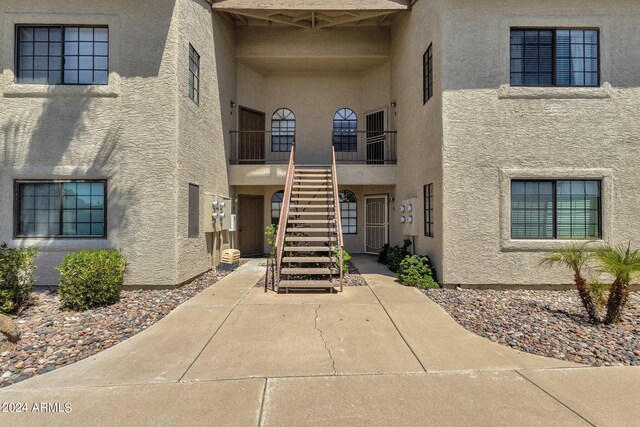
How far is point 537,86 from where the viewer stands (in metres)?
7.56

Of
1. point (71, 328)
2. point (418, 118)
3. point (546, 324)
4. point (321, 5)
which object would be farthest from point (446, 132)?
point (71, 328)

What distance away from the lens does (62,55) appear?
297 inches

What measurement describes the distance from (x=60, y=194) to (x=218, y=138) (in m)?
4.41

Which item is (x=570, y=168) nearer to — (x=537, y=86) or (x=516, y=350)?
(x=537, y=86)

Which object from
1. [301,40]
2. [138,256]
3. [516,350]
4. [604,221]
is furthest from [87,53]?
[604,221]

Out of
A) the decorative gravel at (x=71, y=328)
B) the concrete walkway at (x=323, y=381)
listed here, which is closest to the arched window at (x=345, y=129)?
the decorative gravel at (x=71, y=328)

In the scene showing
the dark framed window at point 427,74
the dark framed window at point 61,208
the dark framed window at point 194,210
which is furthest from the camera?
the dark framed window at point 427,74

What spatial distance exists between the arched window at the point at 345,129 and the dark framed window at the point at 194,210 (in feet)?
21.9

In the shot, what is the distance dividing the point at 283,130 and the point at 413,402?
11821 mm

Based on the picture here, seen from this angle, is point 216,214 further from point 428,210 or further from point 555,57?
point 555,57

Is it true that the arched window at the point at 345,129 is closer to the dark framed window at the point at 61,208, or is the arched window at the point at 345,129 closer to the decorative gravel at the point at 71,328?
the decorative gravel at the point at 71,328

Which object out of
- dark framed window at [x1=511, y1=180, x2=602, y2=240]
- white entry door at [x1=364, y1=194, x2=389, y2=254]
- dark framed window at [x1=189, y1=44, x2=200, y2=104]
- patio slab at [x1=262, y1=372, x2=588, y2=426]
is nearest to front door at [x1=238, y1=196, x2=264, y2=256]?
white entry door at [x1=364, y1=194, x2=389, y2=254]

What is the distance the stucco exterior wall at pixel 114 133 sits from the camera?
24.3ft

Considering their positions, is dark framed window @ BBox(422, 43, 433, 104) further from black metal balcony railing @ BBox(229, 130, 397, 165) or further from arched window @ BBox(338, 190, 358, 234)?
arched window @ BBox(338, 190, 358, 234)
